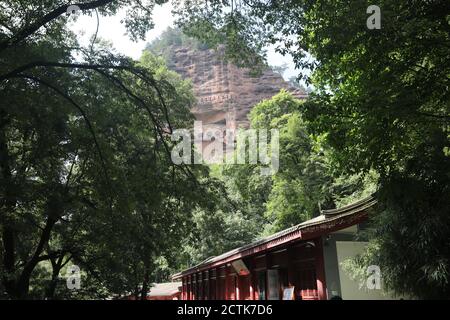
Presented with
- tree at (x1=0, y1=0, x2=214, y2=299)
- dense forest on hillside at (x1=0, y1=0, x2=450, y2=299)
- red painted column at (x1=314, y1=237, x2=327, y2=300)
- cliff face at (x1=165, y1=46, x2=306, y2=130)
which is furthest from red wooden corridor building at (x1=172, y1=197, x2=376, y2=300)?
cliff face at (x1=165, y1=46, x2=306, y2=130)

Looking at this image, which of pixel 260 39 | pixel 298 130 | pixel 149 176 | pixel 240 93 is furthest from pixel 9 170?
pixel 240 93

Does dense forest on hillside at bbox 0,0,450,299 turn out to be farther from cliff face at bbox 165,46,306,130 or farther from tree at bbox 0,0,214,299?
cliff face at bbox 165,46,306,130

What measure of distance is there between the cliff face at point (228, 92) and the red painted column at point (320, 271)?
48104mm

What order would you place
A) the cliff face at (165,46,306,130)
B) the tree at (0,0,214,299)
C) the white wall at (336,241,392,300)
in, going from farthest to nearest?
the cliff face at (165,46,306,130) → the white wall at (336,241,392,300) → the tree at (0,0,214,299)

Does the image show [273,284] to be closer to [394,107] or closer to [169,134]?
[169,134]

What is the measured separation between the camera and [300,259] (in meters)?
12.3

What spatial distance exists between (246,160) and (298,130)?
4776 millimetres

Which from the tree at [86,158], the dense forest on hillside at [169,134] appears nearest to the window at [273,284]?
the dense forest on hillside at [169,134]

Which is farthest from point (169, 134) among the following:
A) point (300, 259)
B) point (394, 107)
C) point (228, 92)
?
point (228, 92)

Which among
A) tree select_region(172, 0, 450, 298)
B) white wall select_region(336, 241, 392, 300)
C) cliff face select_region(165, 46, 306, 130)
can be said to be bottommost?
white wall select_region(336, 241, 392, 300)

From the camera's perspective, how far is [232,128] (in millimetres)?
58656

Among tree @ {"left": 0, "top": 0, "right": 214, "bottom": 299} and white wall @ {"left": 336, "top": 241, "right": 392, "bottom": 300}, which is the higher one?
tree @ {"left": 0, "top": 0, "right": 214, "bottom": 299}

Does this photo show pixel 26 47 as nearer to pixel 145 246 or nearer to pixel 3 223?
pixel 3 223

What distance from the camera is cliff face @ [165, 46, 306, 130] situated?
6125cm
